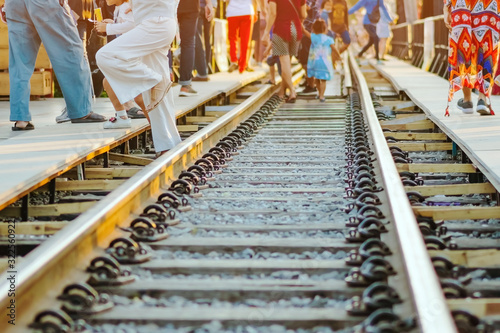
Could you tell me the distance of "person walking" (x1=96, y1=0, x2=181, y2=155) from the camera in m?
6.73

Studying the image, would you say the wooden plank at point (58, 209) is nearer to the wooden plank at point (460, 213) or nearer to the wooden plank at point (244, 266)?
the wooden plank at point (244, 266)

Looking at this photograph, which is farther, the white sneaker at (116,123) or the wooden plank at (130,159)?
the white sneaker at (116,123)

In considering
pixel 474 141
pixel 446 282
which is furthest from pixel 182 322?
pixel 474 141

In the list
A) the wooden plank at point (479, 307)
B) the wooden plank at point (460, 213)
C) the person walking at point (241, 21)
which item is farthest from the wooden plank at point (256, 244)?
the person walking at point (241, 21)

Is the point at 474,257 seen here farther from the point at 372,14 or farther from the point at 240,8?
the point at 372,14

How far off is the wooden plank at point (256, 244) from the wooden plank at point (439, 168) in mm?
2210

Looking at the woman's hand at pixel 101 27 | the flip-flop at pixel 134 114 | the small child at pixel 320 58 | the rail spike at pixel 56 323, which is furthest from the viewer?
the small child at pixel 320 58

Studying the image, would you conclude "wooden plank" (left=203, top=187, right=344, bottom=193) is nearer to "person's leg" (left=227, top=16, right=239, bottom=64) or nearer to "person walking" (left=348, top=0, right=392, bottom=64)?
"person's leg" (left=227, top=16, right=239, bottom=64)

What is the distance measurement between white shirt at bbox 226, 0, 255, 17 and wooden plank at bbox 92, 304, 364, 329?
13.8m

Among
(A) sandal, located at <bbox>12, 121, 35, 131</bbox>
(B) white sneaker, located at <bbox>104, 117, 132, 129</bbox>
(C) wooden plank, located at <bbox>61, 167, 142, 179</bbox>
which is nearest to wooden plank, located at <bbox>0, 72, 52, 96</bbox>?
(A) sandal, located at <bbox>12, 121, 35, 131</bbox>

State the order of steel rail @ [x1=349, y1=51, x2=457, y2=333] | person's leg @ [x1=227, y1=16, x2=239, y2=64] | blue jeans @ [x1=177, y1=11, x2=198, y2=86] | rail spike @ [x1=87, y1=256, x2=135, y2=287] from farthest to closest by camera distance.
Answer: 1. person's leg @ [x1=227, y1=16, x2=239, y2=64]
2. blue jeans @ [x1=177, y1=11, x2=198, y2=86]
3. rail spike @ [x1=87, y1=256, x2=135, y2=287]
4. steel rail @ [x1=349, y1=51, x2=457, y2=333]

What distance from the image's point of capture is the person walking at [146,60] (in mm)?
6727

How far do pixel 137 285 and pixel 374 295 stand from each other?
0.91 metres

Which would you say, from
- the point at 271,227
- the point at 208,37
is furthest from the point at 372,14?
the point at 271,227
